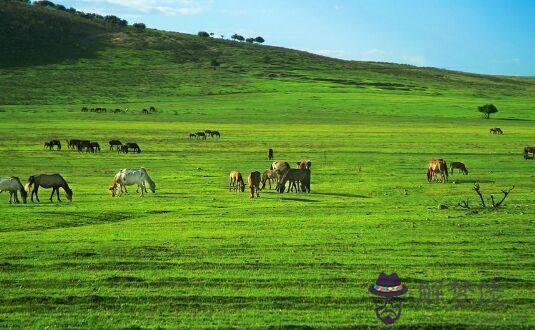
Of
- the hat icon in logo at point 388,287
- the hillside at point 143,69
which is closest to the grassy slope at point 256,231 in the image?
the hat icon in logo at point 388,287

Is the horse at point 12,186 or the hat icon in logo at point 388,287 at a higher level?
the horse at point 12,186

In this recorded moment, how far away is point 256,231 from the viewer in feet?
71.2

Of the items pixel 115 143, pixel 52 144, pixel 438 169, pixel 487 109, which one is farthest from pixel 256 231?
pixel 487 109

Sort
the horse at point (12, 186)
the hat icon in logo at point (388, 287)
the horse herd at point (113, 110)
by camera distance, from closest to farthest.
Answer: the hat icon in logo at point (388, 287) → the horse at point (12, 186) → the horse herd at point (113, 110)

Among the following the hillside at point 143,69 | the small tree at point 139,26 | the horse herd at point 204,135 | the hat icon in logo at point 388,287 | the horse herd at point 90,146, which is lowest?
the hat icon in logo at point 388,287

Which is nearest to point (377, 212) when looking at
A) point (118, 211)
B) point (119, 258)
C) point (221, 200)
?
point (221, 200)

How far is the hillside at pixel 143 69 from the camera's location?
115m

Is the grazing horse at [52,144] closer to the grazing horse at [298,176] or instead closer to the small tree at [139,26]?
the grazing horse at [298,176]

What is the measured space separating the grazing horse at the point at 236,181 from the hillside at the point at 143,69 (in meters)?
73.1

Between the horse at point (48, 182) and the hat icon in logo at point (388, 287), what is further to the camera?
the horse at point (48, 182)

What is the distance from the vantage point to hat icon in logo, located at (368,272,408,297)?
1412 cm

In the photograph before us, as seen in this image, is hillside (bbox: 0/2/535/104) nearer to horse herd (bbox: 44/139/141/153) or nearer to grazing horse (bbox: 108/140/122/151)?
horse herd (bbox: 44/139/141/153)

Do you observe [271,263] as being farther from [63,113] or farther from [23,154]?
[63,113]

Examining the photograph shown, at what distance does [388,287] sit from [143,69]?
411ft
